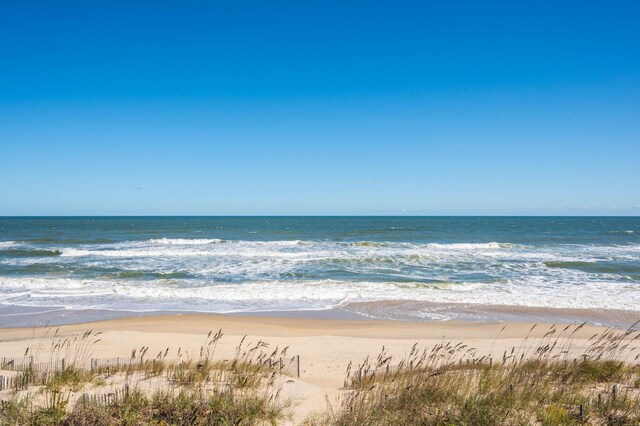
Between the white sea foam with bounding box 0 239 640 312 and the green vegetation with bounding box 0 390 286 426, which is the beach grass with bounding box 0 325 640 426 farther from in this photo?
the white sea foam with bounding box 0 239 640 312

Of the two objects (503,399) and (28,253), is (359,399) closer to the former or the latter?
(503,399)

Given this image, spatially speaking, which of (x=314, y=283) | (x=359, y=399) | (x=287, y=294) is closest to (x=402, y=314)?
(x=287, y=294)

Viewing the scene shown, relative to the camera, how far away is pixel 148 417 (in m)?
4.47

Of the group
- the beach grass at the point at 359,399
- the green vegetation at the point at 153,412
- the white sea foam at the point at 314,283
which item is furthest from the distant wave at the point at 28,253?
the green vegetation at the point at 153,412

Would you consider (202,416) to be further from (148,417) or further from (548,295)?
(548,295)

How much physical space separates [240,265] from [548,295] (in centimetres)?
1768

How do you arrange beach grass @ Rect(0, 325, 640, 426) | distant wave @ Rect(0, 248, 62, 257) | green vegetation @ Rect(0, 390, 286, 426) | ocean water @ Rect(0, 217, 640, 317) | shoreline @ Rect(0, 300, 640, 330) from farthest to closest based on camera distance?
1. distant wave @ Rect(0, 248, 62, 257)
2. ocean water @ Rect(0, 217, 640, 317)
3. shoreline @ Rect(0, 300, 640, 330)
4. beach grass @ Rect(0, 325, 640, 426)
5. green vegetation @ Rect(0, 390, 286, 426)

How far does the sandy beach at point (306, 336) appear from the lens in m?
9.12

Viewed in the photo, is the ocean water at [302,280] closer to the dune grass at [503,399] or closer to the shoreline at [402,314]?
the shoreline at [402,314]

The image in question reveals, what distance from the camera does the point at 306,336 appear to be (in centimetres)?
1128

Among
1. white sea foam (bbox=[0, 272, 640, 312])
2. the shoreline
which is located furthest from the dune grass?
white sea foam (bbox=[0, 272, 640, 312])

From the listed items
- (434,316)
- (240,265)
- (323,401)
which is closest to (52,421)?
(323,401)

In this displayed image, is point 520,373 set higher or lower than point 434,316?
higher

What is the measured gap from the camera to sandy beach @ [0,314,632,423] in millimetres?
9117
